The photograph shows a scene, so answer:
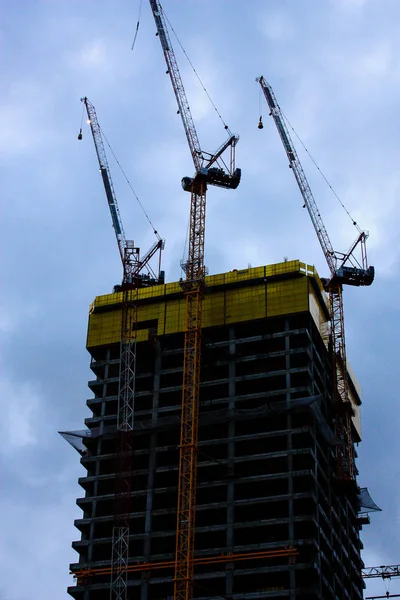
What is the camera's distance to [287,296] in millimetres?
187000

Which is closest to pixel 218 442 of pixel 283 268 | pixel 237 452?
pixel 237 452

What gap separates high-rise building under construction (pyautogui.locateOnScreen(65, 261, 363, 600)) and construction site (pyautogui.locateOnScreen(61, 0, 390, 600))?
0.21 m

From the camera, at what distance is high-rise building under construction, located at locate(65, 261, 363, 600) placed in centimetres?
16838

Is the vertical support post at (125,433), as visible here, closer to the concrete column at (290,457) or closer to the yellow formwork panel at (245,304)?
the yellow formwork panel at (245,304)

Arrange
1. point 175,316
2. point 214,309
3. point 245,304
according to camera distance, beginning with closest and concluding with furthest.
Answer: point 245,304, point 214,309, point 175,316

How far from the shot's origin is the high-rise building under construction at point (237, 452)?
552 feet

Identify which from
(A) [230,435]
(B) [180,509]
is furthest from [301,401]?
(B) [180,509]

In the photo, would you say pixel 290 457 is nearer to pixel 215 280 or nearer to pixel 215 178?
pixel 215 280

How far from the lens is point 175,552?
559 feet

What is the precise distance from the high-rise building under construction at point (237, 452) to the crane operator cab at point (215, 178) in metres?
14.3

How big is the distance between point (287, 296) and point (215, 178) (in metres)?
22.3

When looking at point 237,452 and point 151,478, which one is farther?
point 151,478

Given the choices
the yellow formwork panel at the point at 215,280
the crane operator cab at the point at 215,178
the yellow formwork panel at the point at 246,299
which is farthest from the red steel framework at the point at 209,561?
the crane operator cab at the point at 215,178

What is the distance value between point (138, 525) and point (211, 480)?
41.8 ft
